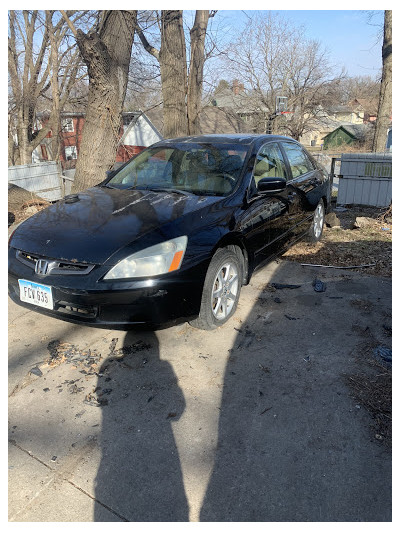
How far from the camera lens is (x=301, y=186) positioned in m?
4.95

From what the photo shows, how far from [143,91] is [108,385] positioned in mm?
19968

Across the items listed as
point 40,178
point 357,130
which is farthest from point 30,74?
point 357,130

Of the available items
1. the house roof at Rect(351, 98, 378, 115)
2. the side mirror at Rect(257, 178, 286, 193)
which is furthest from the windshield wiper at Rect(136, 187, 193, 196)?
the house roof at Rect(351, 98, 378, 115)

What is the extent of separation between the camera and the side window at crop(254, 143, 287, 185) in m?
3.96

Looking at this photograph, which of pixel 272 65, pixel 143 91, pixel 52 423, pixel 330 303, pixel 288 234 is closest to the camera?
pixel 52 423

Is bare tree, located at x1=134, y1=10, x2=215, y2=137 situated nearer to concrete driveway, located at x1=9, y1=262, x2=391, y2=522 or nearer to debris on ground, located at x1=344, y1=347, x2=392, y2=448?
concrete driveway, located at x1=9, y1=262, x2=391, y2=522

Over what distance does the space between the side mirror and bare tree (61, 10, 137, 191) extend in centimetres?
416

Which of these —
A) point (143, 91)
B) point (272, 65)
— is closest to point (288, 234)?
point (143, 91)

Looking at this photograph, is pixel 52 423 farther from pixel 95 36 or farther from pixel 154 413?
pixel 95 36

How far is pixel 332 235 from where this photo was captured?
666 cm

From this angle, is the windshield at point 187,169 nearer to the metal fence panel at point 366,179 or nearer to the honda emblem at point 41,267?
the honda emblem at point 41,267

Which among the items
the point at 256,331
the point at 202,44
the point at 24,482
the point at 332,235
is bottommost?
the point at 24,482

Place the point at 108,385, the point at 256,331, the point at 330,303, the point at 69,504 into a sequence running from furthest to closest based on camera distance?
the point at 330,303
the point at 256,331
the point at 108,385
the point at 69,504

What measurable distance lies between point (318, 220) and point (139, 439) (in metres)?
4.66
